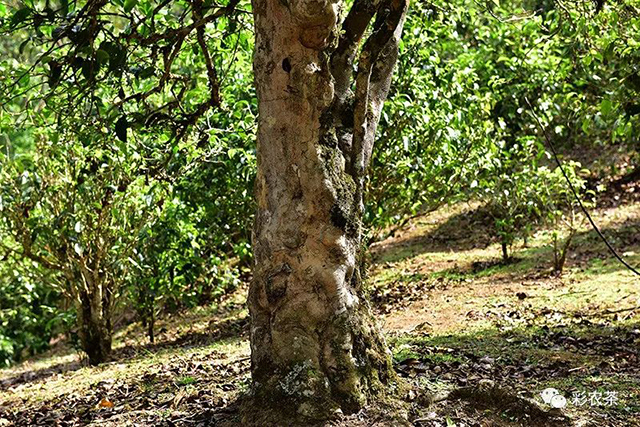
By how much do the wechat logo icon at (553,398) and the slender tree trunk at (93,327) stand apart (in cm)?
435

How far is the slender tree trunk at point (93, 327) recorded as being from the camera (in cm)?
661

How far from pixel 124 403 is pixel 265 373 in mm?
1426

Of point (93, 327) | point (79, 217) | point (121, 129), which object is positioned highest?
point (121, 129)

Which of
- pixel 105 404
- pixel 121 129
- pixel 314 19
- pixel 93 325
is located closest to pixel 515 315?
pixel 105 404

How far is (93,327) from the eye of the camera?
6.64 metres

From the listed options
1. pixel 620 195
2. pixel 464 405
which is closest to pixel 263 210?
pixel 464 405

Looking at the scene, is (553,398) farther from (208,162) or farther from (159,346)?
(159,346)

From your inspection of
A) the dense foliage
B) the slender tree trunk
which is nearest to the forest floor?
the slender tree trunk

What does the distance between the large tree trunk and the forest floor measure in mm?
242

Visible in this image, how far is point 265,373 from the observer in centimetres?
317

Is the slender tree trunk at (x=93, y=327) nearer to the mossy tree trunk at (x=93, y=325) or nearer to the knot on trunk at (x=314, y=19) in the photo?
the mossy tree trunk at (x=93, y=325)

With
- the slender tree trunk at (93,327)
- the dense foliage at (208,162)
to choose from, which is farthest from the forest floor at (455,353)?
the dense foliage at (208,162)

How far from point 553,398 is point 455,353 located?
122cm

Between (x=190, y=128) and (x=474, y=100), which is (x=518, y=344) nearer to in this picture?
(x=190, y=128)
